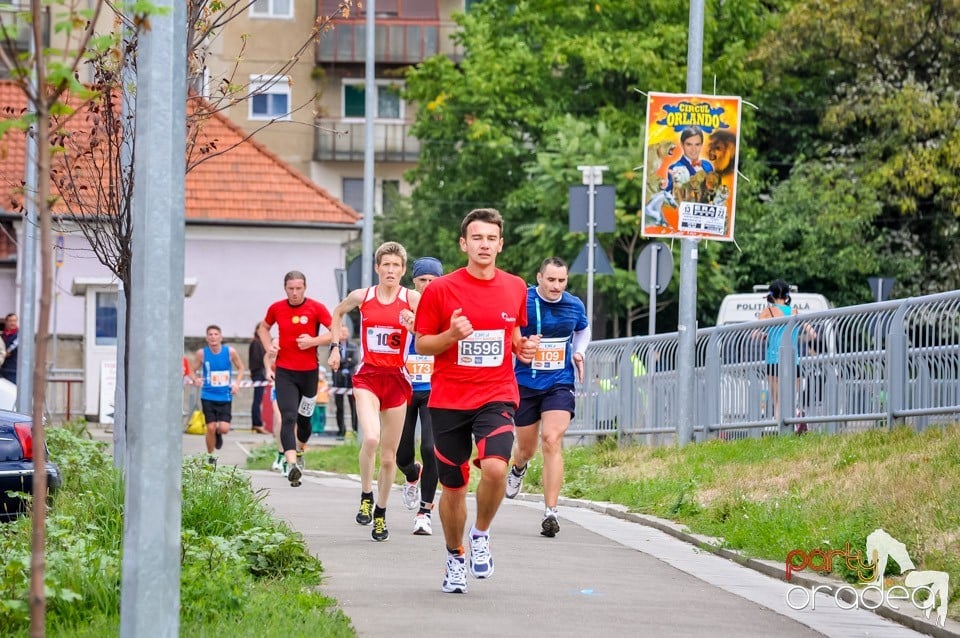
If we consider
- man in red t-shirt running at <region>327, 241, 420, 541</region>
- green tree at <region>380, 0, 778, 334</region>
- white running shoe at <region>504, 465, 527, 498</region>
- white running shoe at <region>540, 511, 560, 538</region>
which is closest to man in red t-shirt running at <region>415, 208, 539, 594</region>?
man in red t-shirt running at <region>327, 241, 420, 541</region>

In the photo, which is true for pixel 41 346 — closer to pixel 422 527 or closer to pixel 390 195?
pixel 422 527

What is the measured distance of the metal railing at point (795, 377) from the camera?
15.1 meters

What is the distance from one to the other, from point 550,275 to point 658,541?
2.02 meters

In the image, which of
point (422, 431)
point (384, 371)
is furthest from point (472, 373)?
point (422, 431)

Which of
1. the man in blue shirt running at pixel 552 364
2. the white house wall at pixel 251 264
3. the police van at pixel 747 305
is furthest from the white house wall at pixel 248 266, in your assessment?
the man in blue shirt running at pixel 552 364

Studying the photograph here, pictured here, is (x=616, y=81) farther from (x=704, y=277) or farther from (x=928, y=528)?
(x=928, y=528)

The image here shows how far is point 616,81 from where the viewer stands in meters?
47.5

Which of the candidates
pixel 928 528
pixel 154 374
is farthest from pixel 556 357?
pixel 154 374

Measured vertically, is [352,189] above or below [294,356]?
above

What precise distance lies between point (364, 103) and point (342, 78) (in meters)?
1.18

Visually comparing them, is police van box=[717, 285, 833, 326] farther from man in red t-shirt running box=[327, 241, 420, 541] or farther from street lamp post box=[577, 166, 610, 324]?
man in red t-shirt running box=[327, 241, 420, 541]

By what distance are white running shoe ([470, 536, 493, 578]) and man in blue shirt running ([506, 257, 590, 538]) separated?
328cm

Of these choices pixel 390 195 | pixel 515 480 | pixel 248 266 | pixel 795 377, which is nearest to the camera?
pixel 515 480

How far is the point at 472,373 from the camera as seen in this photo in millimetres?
9281
